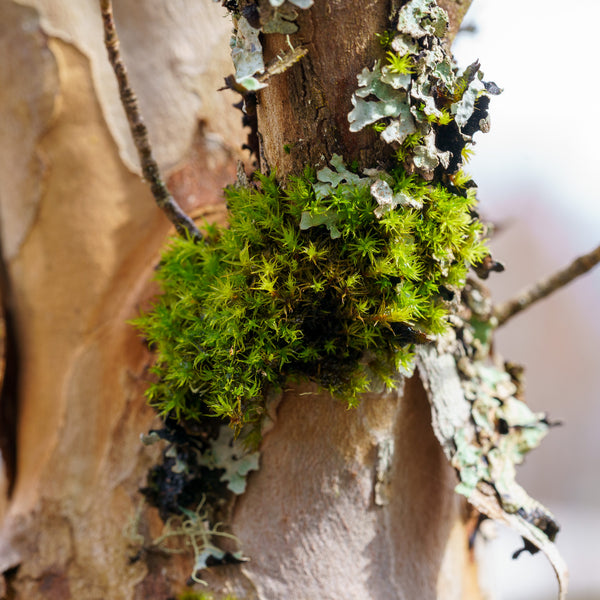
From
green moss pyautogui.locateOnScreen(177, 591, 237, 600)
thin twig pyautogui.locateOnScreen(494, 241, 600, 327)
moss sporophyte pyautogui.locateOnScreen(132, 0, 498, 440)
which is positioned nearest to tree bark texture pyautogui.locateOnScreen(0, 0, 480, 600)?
green moss pyautogui.locateOnScreen(177, 591, 237, 600)

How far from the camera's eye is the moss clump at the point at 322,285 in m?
0.55

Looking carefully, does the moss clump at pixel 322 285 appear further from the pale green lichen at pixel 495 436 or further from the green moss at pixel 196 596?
the green moss at pixel 196 596

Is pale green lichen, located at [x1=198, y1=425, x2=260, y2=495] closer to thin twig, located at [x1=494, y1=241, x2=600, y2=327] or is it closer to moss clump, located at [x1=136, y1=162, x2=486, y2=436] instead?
moss clump, located at [x1=136, y1=162, x2=486, y2=436]

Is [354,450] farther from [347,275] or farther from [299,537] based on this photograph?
[347,275]

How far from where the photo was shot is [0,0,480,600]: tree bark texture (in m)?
0.71

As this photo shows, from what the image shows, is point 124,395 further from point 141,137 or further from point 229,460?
point 141,137

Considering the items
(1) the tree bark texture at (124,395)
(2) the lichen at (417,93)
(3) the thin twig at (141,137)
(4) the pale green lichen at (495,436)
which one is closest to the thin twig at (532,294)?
(4) the pale green lichen at (495,436)

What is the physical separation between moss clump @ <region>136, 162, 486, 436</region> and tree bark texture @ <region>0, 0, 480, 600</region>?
10cm

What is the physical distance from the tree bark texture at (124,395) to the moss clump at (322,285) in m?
0.10

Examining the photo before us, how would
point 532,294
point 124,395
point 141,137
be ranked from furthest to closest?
1. point 532,294
2. point 124,395
3. point 141,137

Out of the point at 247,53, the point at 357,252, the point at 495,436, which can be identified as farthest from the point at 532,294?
the point at 247,53

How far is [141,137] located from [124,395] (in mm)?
433

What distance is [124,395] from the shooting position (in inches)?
33.6

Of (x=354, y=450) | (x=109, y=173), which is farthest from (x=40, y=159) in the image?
(x=354, y=450)
